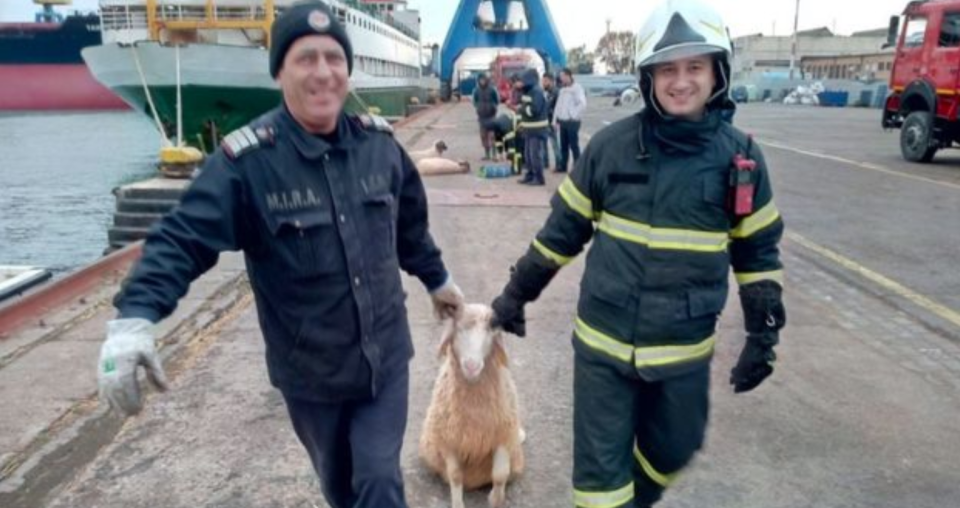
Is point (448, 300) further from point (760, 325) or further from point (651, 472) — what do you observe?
point (760, 325)

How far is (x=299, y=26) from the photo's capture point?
2.38 metres

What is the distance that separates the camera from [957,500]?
11.5 feet

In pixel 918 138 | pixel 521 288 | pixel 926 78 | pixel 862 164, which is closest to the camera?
pixel 521 288

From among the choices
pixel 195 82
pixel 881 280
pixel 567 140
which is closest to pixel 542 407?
pixel 881 280

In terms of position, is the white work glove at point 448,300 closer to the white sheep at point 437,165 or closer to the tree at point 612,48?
the white sheep at point 437,165

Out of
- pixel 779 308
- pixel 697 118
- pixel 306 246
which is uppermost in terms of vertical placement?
pixel 697 118

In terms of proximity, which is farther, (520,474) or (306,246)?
(520,474)

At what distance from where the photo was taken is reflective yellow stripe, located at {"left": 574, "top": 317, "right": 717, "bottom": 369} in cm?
256

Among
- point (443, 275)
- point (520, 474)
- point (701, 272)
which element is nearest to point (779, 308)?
point (701, 272)

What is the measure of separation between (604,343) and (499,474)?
1.03m

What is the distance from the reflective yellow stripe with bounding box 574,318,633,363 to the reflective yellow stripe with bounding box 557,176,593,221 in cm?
39

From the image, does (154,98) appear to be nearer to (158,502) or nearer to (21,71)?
(158,502)

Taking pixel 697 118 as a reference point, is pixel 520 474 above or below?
below

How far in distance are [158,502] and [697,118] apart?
2766mm
